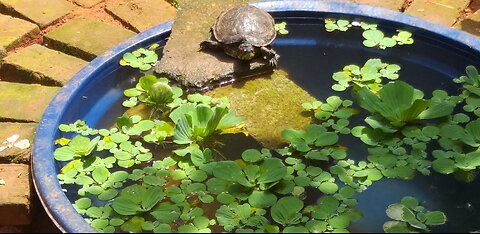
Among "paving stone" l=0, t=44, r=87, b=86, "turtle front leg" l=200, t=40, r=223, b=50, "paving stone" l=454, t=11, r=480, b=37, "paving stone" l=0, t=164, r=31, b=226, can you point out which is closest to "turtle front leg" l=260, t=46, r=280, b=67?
"turtle front leg" l=200, t=40, r=223, b=50

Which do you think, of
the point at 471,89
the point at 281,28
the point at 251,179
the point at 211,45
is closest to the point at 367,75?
the point at 471,89

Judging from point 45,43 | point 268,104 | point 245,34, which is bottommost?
point 45,43

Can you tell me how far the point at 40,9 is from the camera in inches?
130

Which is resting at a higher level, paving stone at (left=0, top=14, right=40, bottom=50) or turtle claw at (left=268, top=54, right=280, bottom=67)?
turtle claw at (left=268, top=54, right=280, bottom=67)

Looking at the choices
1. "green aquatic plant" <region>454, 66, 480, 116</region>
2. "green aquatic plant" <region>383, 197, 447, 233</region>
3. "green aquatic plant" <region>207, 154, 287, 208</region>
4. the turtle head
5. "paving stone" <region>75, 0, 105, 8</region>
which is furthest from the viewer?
"paving stone" <region>75, 0, 105, 8</region>

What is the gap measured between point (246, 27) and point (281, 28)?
0.22m

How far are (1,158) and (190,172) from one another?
670mm

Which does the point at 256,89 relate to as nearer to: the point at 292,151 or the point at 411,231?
the point at 292,151

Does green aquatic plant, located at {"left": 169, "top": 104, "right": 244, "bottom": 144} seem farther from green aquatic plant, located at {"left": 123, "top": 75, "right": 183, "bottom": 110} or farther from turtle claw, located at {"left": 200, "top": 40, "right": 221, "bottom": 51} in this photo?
turtle claw, located at {"left": 200, "top": 40, "right": 221, "bottom": 51}

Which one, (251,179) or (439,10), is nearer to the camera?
(251,179)

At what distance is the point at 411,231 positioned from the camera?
2100 millimetres

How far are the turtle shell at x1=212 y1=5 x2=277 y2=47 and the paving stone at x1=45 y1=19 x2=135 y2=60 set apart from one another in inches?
17.7

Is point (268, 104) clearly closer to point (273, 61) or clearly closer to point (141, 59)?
point (273, 61)

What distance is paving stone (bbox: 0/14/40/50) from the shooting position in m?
3.09
